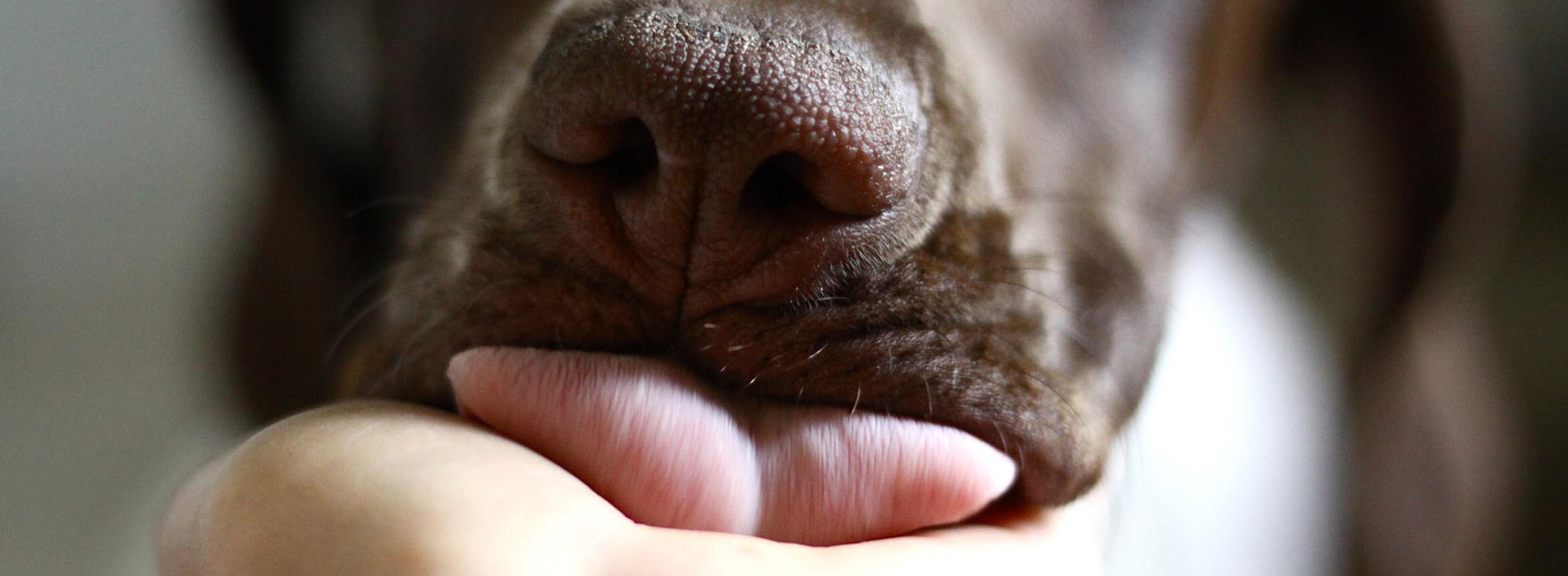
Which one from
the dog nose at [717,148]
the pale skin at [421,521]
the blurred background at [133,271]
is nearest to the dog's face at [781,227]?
the dog nose at [717,148]

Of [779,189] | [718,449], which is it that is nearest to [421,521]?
[718,449]

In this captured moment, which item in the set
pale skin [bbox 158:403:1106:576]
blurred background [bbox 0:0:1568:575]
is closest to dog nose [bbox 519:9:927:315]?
pale skin [bbox 158:403:1106:576]

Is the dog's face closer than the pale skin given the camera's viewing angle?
No

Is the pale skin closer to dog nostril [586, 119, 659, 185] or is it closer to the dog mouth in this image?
the dog mouth

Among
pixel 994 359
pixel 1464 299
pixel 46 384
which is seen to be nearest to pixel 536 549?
pixel 994 359

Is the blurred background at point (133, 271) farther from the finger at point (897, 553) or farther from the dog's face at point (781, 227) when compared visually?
the finger at point (897, 553)

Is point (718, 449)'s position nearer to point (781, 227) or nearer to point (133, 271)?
point (781, 227)

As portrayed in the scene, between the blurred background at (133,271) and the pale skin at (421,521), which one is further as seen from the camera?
the blurred background at (133,271)
